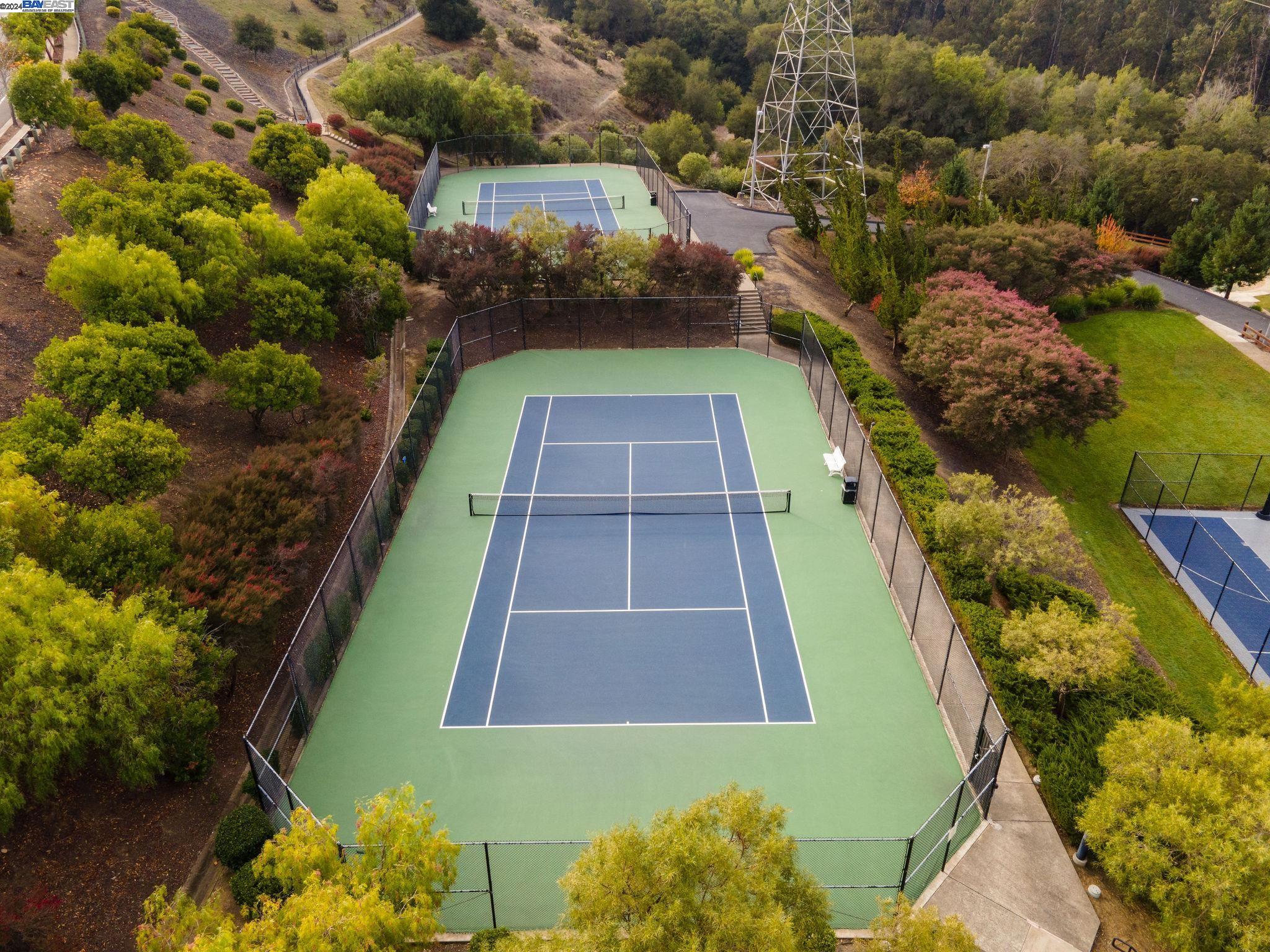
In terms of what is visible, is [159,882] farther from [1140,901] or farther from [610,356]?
[610,356]

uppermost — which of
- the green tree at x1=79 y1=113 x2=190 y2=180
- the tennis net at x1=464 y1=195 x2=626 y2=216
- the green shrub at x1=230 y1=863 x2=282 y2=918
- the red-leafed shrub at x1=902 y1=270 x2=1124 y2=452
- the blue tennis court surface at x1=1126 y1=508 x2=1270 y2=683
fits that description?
the green tree at x1=79 y1=113 x2=190 y2=180

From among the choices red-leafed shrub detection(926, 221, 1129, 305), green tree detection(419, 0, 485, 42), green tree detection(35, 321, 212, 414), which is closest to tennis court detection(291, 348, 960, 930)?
green tree detection(35, 321, 212, 414)

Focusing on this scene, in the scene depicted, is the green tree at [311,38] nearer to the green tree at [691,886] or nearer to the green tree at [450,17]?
the green tree at [450,17]

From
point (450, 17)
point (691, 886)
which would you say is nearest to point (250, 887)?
point (691, 886)

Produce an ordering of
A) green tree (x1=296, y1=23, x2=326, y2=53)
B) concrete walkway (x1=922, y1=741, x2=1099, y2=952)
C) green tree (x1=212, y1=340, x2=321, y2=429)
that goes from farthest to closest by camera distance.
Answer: green tree (x1=296, y1=23, x2=326, y2=53)
green tree (x1=212, y1=340, x2=321, y2=429)
concrete walkway (x1=922, y1=741, x2=1099, y2=952)

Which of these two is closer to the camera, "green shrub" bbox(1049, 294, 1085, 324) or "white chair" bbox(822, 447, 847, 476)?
"white chair" bbox(822, 447, 847, 476)

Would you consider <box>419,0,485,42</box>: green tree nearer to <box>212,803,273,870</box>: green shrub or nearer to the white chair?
the white chair

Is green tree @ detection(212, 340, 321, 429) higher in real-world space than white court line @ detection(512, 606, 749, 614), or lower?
higher
